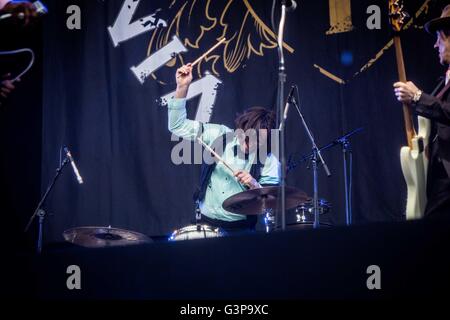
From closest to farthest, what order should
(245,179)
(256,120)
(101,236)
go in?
(245,179) → (101,236) → (256,120)

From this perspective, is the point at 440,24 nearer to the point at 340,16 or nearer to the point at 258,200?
the point at 258,200

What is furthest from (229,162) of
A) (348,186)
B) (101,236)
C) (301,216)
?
(348,186)

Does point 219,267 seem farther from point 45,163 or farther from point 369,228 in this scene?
point 45,163

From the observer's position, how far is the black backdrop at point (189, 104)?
5.29 m

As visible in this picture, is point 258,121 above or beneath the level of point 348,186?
above

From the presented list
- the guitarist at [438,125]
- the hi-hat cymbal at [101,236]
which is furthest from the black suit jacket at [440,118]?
the hi-hat cymbal at [101,236]

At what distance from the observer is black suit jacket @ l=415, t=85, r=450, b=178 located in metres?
2.77

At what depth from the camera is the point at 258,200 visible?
379 cm

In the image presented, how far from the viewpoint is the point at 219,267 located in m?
1.78

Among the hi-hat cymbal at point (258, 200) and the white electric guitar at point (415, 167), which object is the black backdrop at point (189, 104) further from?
the white electric guitar at point (415, 167)

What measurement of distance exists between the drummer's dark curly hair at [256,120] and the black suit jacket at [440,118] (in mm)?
1665

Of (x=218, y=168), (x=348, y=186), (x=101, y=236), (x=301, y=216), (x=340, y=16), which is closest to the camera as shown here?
(x=101, y=236)

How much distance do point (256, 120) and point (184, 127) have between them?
21.8 inches
